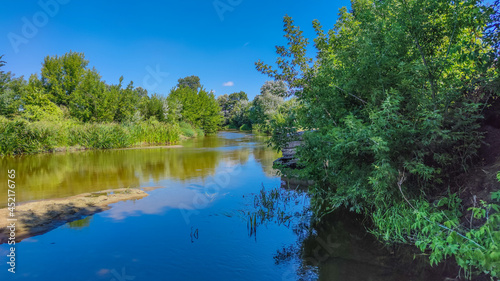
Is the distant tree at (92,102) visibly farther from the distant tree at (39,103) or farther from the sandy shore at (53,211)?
Answer: the sandy shore at (53,211)

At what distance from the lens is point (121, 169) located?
41.1 ft

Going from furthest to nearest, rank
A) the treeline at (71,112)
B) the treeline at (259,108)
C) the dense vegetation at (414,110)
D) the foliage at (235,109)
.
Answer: the foliage at (235,109) → the treeline at (71,112) → the treeline at (259,108) → the dense vegetation at (414,110)

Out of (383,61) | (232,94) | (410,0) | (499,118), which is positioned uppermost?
(232,94)

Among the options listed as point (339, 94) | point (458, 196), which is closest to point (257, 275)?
point (458, 196)

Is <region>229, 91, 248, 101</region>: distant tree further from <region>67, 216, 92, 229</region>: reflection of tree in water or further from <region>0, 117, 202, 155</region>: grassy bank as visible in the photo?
→ <region>67, 216, 92, 229</region>: reflection of tree in water

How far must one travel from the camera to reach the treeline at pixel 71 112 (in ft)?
55.8

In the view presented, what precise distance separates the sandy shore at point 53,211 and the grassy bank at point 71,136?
1219 cm

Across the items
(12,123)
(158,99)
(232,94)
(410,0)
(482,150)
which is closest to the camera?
(482,150)

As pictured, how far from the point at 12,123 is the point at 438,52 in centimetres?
2034

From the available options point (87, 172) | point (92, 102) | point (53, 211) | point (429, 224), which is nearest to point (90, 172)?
point (87, 172)

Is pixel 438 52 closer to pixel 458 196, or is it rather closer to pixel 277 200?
pixel 458 196

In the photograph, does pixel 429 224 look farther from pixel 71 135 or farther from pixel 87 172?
pixel 71 135

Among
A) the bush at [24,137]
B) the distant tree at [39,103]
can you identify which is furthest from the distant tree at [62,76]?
the bush at [24,137]

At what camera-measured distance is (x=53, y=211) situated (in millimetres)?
6273
